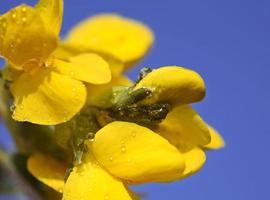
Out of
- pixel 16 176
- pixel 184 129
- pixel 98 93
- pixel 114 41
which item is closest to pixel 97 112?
pixel 98 93

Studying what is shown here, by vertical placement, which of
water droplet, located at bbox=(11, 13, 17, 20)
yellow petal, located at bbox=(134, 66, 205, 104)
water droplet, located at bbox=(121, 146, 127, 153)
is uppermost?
water droplet, located at bbox=(11, 13, 17, 20)

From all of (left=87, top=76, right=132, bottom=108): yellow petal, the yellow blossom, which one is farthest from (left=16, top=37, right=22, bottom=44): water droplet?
the yellow blossom

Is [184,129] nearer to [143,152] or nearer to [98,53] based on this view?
[143,152]

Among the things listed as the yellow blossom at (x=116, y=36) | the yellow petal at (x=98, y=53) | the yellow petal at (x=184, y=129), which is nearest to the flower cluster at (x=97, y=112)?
the yellow petal at (x=184, y=129)

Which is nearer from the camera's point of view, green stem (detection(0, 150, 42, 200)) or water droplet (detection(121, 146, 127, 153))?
water droplet (detection(121, 146, 127, 153))

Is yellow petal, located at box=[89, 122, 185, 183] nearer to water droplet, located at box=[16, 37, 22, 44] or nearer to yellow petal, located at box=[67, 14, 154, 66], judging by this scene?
water droplet, located at box=[16, 37, 22, 44]

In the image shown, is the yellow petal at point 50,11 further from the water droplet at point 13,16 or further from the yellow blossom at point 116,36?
the yellow blossom at point 116,36

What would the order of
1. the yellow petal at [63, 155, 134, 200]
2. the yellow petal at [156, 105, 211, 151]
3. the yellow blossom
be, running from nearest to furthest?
1. the yellow petal at [63, 155, 134, 200]
2. the yellow petal at [156, 105, 211, 151]
3. the yellow blossom
